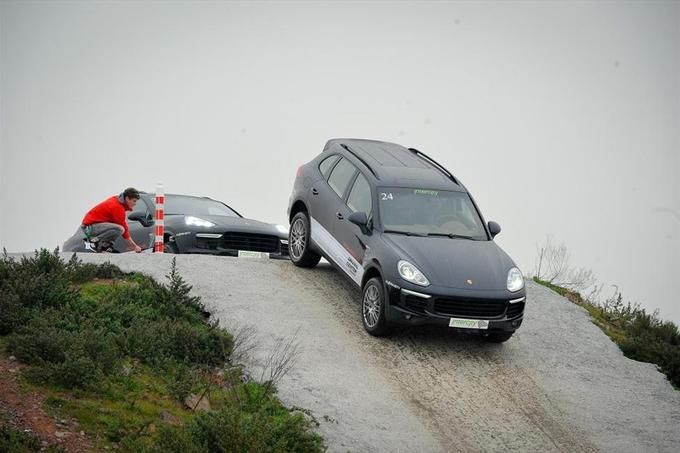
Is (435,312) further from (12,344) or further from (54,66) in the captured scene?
(54,66)

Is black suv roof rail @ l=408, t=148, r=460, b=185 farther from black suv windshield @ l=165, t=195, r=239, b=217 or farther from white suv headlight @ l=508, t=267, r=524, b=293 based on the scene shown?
black suv windshield @ l=165, t=195, r=239, b=217

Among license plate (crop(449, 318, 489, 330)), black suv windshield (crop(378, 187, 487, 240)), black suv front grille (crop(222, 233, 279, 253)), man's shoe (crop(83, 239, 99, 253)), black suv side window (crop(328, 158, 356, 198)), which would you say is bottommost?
man's shoe (crop(83, 239, 99, 253))

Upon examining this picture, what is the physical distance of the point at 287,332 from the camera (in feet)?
42.5

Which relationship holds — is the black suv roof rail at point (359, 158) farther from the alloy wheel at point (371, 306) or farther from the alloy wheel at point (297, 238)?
the alloy wheel at point (371, 306)

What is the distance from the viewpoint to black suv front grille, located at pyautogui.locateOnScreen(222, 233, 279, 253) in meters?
17.2

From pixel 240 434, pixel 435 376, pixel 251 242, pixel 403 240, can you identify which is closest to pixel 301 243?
pixel 251 242

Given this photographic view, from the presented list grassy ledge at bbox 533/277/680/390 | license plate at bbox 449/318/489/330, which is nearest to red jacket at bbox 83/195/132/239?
license plate at bbox 449/318/489/330

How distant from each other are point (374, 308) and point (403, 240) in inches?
37.4

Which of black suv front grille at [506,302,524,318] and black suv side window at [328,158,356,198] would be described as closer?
black suv front grille at [506,302,524,318]

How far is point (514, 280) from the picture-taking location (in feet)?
43.7

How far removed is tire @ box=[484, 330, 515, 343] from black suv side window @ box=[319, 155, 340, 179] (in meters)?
3.49

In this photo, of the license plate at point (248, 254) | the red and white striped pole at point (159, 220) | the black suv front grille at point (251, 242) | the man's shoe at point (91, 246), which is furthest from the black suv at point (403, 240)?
the man's shoe at point (91, 246)

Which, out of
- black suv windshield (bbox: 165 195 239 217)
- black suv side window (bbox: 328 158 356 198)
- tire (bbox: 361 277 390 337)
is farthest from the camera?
black suv windshield (bbox: 165 195 239 217)

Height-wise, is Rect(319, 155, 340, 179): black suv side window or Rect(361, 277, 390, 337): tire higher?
Rect(319, 155, 340, 179): black suv side window
